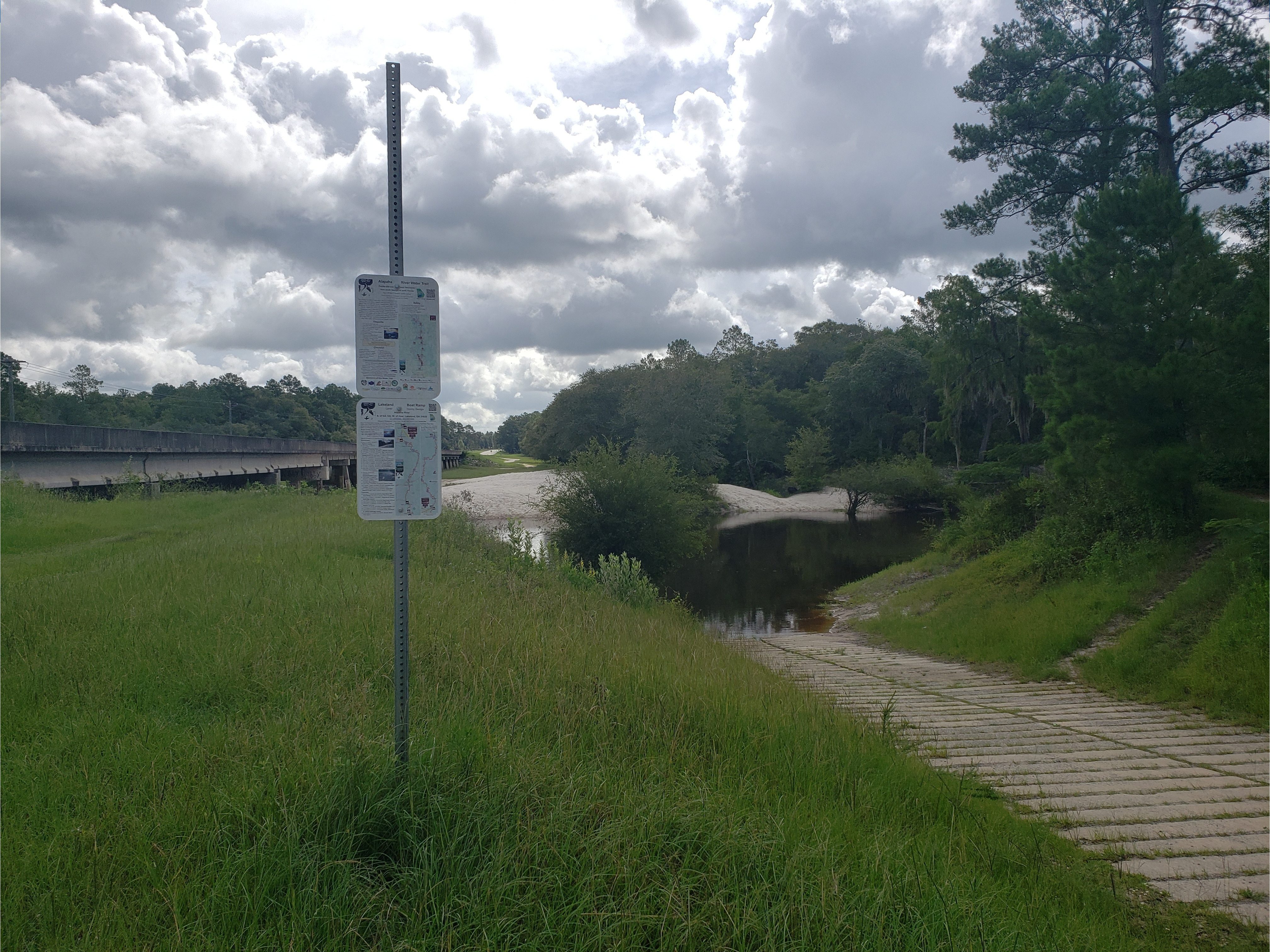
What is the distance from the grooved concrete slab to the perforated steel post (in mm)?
3420

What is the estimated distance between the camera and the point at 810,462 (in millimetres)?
66750

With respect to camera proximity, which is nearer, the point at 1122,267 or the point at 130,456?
the point at 1122,267

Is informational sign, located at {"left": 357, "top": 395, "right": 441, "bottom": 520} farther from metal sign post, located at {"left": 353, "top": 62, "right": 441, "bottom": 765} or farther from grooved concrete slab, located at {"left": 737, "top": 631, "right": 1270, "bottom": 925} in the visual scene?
grooved concrete slab, located at {"left": 737, "top": 631, "right": 1270, "bottom": 925}

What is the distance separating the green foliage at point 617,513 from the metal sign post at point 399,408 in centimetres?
→ 2265

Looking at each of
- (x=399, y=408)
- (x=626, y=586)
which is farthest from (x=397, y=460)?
(x=626, y=586)

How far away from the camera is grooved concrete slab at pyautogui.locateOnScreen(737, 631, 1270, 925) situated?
409cm

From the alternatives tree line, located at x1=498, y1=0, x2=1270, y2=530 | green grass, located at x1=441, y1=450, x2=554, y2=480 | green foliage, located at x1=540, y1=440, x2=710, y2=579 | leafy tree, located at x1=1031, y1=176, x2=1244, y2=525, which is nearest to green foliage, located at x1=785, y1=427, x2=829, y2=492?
green grass, located at x1=441, y1=450, x2=554, y2=480

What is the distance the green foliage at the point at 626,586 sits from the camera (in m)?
15.0

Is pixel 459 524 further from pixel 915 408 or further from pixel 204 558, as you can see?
pixel 915 408

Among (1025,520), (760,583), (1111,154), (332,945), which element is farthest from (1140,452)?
(760,583)

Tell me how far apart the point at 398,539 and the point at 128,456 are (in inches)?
1293

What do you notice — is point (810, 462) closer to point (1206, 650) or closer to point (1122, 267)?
point (1122, 267)

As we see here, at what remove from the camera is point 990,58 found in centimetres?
1969

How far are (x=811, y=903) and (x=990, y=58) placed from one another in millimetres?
22635
